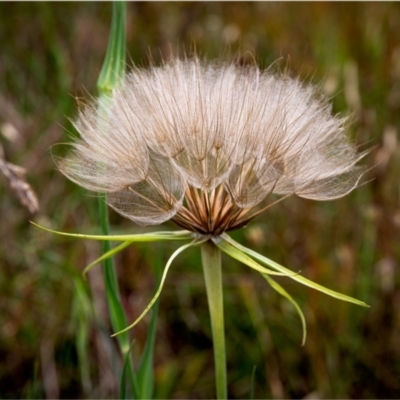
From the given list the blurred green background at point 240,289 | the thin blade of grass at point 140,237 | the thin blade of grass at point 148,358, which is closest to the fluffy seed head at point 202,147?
the thin blade of grass at point 140,237

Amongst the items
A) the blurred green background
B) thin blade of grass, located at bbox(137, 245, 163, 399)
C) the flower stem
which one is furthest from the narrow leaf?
the blurred green background

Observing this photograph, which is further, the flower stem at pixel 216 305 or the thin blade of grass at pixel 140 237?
the flower stem at pixel 216 305

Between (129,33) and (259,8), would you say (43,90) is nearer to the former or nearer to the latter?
(129,33)

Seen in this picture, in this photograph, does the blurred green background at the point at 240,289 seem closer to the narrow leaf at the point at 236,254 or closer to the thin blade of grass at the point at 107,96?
the thin blade of grass at the point at 107,96

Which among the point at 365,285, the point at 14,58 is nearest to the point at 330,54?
the point at 365,285

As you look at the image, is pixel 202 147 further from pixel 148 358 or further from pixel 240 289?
pixel 240 289

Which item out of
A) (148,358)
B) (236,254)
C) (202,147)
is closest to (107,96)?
(202,147)
